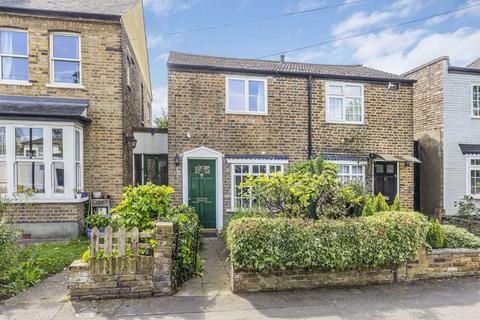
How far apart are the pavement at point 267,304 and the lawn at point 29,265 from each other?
231mm

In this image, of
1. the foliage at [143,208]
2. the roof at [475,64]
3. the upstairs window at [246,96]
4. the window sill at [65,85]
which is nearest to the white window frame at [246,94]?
the upstairs window at [246,96]

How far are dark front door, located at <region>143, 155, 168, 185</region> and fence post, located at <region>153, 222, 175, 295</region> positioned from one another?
22.4 ft

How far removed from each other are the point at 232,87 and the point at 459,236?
7891 millimetres

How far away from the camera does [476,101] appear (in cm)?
1311

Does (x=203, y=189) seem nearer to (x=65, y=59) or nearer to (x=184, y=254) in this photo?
(x=184, y=254)

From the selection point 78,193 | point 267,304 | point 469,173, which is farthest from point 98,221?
point 469,173

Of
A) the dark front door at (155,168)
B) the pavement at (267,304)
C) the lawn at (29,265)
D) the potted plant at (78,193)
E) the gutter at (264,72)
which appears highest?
the gutter at (264,72)

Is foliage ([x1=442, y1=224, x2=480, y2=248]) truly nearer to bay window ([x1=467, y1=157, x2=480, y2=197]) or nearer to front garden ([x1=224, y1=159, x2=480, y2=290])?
front garden ([x1=224, y1=159, x2=480, y2=290])

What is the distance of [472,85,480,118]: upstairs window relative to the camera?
13039 mm

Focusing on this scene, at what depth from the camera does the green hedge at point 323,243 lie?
5.12m

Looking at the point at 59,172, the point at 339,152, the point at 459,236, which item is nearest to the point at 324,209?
the point at 459,236

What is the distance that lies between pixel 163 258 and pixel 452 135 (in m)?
13.3

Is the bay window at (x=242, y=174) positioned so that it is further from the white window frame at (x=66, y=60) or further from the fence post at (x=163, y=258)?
the white window frame at (x=66, y=60)

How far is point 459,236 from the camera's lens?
644cm
